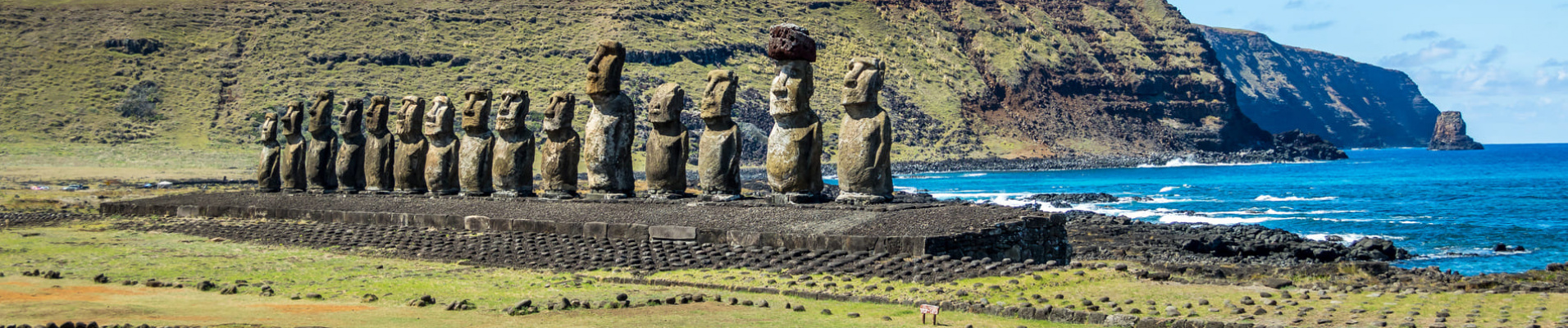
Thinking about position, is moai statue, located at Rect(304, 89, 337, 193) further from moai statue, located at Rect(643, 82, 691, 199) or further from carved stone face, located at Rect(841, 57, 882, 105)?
carved stone face, located at Rect(841, 57, 882, 105)

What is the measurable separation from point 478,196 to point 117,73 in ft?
193

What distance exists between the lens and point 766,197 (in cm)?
2161

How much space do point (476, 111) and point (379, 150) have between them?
3406 millimetres

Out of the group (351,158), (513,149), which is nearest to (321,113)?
(351,158)

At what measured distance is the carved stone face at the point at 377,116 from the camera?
2739cm

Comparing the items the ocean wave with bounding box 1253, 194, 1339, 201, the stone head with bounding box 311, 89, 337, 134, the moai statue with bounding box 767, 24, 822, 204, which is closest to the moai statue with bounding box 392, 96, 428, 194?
the stone head with bounding box 311, 89, 337, 134

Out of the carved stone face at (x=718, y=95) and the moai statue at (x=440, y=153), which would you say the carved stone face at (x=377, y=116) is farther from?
the carved stone face at (x=718, y=95)

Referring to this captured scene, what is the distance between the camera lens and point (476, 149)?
25.5 metres

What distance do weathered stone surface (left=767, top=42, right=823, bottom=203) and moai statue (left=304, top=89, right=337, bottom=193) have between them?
12.3 metres

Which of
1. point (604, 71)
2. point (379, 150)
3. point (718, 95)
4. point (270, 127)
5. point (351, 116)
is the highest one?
point (604, 71)

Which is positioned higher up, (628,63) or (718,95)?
(628,63)

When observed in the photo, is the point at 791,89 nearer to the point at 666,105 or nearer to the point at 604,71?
the point at 666,105

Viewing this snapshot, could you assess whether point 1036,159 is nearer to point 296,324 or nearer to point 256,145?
point 256,145

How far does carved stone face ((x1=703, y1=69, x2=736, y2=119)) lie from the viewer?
21469 mm
